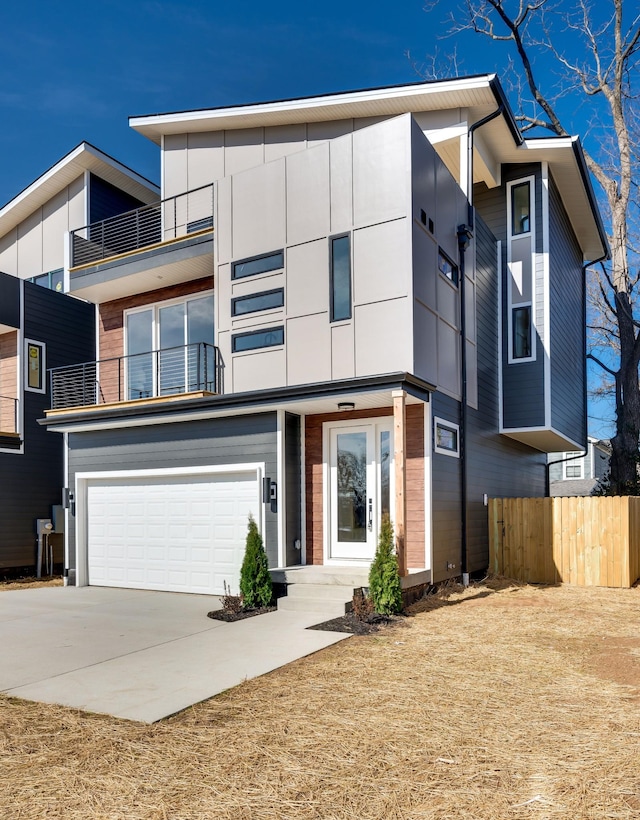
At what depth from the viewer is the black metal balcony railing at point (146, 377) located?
12305mm

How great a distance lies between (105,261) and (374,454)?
709 cm

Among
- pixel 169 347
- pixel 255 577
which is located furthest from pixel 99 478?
pixel 255 577

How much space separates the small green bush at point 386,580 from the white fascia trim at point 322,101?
832cm

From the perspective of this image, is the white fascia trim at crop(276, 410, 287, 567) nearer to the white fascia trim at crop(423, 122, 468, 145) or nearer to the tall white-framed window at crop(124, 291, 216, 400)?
the tall white-framed window at crop(124, 291, 216, 400)

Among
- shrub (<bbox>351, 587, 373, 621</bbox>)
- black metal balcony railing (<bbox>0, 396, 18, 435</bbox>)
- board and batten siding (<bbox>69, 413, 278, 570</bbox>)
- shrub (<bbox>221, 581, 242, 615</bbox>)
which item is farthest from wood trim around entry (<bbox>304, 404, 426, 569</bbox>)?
black metal balcony railing (<bbox>0, 396, 18, 435</bbox>)

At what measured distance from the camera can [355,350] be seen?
10.5m

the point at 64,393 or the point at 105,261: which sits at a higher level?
the point at 105,261

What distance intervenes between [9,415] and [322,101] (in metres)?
10.1

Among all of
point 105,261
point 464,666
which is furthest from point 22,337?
point 464,666

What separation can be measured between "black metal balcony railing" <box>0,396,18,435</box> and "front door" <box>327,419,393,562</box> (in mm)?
8750

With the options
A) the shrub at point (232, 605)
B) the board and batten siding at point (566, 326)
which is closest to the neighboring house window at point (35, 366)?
the shrub at point (232, 605)

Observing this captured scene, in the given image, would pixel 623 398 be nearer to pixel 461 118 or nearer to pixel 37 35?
pixel 461 118

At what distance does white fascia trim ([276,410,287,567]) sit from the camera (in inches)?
432

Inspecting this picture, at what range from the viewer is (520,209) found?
1462 centimetres
